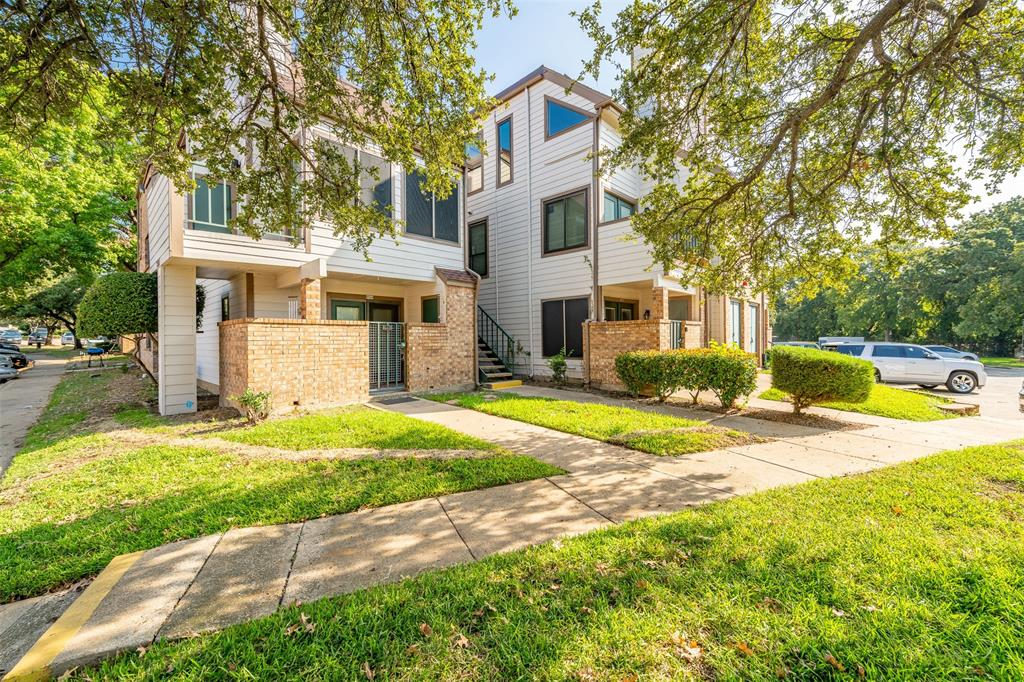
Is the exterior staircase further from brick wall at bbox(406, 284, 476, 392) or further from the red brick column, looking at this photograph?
the red brick column

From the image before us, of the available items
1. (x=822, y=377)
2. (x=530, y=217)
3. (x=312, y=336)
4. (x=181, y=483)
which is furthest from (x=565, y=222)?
(x=181, y=483)

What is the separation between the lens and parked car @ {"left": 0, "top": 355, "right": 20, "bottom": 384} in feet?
50.4

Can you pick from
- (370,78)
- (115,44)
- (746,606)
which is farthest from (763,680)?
(115,44)

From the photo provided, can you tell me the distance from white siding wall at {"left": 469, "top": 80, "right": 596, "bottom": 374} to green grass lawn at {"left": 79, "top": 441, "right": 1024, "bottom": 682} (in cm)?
934

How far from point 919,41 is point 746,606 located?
8.06 metres

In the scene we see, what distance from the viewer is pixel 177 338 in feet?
27.4

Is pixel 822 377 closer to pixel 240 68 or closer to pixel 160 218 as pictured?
pixel 240 68

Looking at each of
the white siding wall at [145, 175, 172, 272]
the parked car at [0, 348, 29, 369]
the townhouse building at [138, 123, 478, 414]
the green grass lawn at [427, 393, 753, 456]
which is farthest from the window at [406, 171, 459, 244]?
the parked car at [0, 348, 29, 369]

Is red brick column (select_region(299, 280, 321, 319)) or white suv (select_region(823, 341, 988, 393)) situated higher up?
red brick column (select_region(299, 280, 321, 319))

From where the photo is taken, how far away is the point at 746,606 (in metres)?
2.31

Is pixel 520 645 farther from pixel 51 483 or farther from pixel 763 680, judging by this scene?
pixel 51 483


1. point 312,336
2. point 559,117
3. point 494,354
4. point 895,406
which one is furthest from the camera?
point 494,354

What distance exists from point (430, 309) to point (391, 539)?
9.17 m

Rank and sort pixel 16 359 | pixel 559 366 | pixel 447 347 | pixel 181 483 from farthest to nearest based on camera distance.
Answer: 1. pixel 16 359
2. pixel 559 366
3. pixel 447 347
4. pixel 181 483
